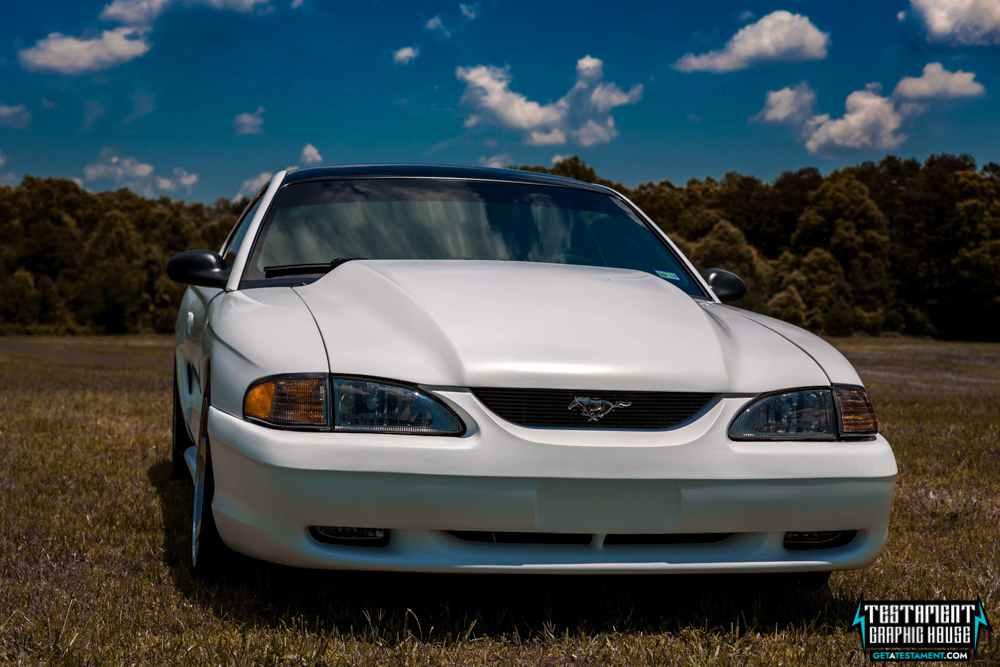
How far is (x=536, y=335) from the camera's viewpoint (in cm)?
268

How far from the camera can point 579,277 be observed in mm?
3365

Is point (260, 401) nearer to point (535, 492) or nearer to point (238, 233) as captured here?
point (535, 492)

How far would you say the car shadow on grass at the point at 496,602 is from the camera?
2820 millimetres

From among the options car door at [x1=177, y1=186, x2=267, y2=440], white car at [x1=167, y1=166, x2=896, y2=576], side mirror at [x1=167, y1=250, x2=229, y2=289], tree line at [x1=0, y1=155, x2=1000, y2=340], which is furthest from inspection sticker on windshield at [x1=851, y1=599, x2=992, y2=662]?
tree line at [x1=0, y1=155, x2=1000, y2=340]

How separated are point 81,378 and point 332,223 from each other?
11.8 m

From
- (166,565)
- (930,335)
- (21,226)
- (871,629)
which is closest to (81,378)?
(166,565)

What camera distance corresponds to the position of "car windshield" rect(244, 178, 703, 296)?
373 cm

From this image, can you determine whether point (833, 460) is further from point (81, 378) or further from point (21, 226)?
point (21, 226)

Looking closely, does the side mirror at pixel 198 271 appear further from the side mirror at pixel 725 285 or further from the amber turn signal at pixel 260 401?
the side mirror at pixel 725 285

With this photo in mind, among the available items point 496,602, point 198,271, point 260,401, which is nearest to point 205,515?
point 260,401

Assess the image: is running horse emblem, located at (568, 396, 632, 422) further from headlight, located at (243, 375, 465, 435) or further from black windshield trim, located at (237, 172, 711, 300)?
black windshield trim, located at (237, 172, 711, 300)

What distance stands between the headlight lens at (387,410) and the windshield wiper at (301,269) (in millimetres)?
1076

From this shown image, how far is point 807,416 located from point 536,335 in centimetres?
87

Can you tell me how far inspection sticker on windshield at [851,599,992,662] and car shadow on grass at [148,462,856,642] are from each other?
122mm
